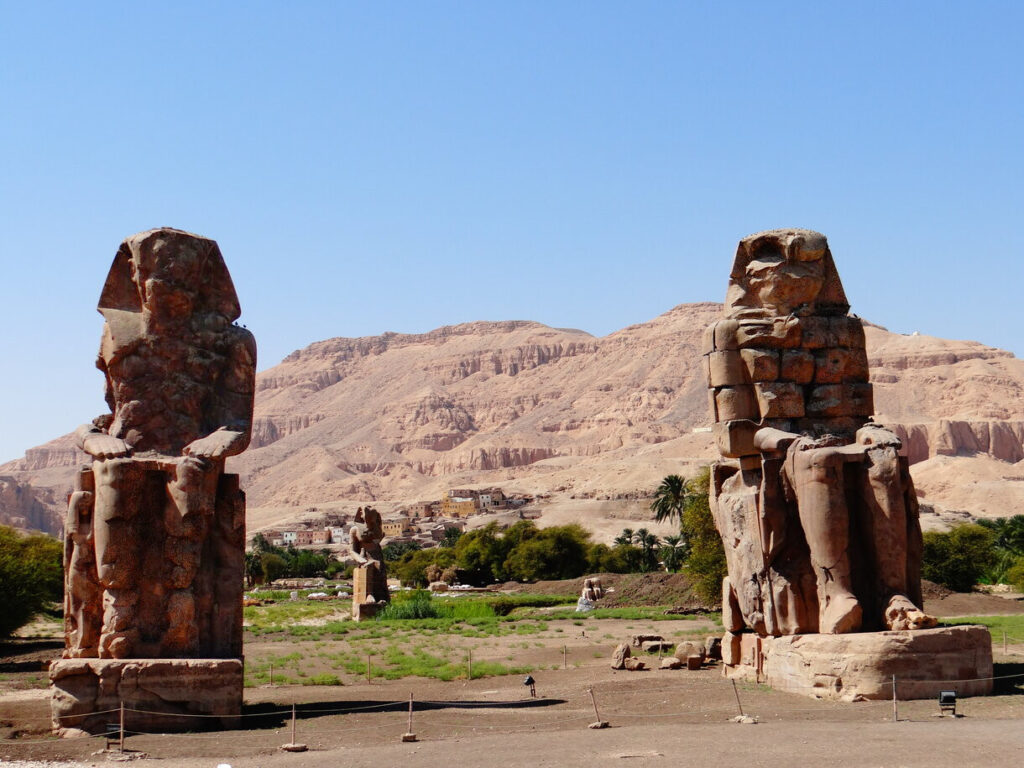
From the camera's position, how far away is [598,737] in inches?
355

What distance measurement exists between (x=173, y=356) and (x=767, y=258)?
6.06 m

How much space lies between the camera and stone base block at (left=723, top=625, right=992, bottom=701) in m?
10.3

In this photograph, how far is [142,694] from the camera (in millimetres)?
10156

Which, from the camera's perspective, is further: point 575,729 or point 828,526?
point 828,526

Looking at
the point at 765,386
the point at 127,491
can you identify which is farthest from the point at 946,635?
the point at 127,491

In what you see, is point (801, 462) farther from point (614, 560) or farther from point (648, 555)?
point (648, 555)

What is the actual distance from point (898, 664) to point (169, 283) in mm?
7157

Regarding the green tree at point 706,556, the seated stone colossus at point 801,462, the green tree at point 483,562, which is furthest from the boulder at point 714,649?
the green tree at point 483,562

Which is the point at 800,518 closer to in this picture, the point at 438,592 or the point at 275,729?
the point at 275,729

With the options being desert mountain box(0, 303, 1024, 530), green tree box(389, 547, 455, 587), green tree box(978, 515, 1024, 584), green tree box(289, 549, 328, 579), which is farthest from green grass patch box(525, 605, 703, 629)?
desert mountain box(0, 303, 1024, 530)

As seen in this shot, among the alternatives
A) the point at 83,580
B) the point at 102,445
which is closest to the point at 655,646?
the point at 83,580

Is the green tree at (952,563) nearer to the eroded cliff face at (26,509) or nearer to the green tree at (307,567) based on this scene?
the green tree at (307,567)

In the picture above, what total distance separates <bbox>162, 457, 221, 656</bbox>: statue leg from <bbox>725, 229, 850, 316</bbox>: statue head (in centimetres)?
573

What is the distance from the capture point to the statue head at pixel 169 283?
11.4 m
